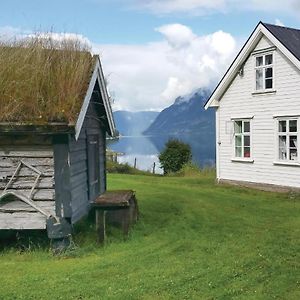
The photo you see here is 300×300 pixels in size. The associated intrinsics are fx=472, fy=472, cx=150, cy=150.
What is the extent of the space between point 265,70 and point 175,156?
15334mm

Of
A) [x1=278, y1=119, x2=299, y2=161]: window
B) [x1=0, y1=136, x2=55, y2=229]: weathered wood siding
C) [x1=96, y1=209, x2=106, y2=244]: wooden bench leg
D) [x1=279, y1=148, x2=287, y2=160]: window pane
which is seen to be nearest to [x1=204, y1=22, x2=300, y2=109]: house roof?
[x1=278, y1=119, x2=299, y2=161]: window

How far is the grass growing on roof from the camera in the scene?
925 cm

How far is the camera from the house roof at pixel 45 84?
9156 millimetres

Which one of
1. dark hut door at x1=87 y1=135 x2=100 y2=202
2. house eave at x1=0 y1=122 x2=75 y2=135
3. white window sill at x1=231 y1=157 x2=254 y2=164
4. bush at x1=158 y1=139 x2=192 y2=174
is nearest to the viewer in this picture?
house eave at x1=0 y1=122 x2=75 y2=135

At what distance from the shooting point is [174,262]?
874 cm

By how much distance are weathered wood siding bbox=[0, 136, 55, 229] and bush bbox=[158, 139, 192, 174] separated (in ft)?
84.0

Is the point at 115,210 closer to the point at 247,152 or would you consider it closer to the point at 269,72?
the point at 247,152

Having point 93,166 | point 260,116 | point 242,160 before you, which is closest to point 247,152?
point 242,160

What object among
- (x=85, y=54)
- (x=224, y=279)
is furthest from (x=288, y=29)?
(x=224, y=279)

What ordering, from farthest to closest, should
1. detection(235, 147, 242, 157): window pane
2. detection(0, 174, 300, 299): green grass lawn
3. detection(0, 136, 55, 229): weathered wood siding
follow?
1. detection(235, 147, 242, 157): window pane
2. detection(0, 136, 55, 229): weathered wood siding
3. detection(0, 174, 300, 299): green grass lawn

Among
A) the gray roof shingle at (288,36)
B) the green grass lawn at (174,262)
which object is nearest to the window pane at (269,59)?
the gray roof shingle at (288,36)

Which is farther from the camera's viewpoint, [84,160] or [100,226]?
[84,160]

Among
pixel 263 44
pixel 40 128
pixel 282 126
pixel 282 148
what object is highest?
pixel 263 44

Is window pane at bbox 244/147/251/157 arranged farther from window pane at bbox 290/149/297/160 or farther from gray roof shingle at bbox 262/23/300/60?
gray roof shingle at bbox 262/23/300/60
